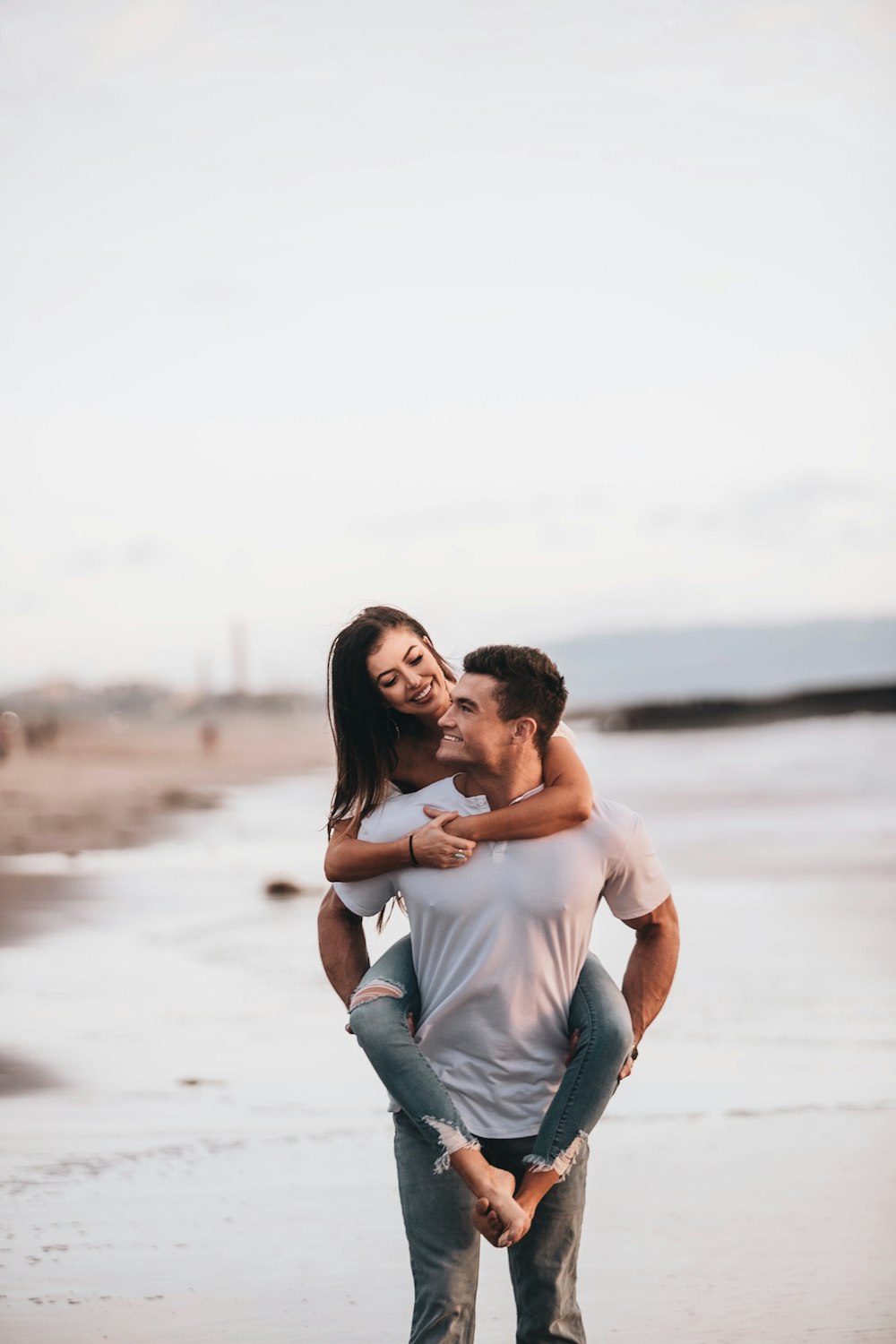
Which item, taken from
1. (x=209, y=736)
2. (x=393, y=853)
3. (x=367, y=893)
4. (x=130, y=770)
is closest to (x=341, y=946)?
(x=367, y=893)

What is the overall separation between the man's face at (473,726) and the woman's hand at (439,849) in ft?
0.33

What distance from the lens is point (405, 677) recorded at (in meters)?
2.48

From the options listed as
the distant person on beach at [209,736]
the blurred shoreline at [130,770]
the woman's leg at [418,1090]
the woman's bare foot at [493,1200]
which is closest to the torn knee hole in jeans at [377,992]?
the woman's leg at [418,1090]

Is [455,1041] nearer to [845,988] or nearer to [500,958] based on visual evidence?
[500,958]

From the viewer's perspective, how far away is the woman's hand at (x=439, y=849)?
2096mm

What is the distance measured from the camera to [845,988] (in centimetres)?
934

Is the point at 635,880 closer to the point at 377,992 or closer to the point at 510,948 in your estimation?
the point at 510,948

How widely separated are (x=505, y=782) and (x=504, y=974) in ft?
0.87

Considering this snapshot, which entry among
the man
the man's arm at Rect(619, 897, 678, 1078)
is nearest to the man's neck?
the man

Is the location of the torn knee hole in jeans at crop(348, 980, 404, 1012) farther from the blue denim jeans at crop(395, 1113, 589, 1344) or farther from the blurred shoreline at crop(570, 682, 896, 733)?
the blurred shoreline at crop(570, 682, 896, 733)

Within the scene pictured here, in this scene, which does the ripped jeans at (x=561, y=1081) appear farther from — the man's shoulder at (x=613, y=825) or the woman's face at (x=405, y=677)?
the woman's face at (x=405, y=677)

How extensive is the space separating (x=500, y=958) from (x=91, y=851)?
14.1 meters

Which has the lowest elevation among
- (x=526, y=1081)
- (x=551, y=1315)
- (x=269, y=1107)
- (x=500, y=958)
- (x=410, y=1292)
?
(x=269, y=1107)

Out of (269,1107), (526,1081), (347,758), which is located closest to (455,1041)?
(526,1081)
